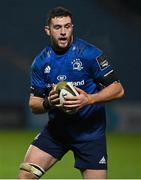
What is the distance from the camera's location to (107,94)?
589cm

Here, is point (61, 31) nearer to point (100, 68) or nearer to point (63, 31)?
point (63, 31)

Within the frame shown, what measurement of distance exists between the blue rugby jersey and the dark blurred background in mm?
9161

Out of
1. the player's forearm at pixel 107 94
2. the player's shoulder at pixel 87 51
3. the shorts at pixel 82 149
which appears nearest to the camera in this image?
the player's forearm at pixel 107 94

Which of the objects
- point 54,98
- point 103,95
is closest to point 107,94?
point 103,95

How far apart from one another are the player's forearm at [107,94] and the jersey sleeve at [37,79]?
1.89ft

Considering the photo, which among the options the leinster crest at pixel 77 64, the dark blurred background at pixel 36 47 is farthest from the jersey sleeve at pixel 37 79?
the dark blurred background at pixel 36 47

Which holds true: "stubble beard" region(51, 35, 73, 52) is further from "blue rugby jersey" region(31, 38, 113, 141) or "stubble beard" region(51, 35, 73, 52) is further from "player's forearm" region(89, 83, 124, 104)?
"player's forearm" region(89, 83, 124, 104)

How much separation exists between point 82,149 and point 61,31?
3.50 ft

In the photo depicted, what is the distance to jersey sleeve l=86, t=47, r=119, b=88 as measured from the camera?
594 centimetres

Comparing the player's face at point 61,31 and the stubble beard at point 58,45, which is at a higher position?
the player's face at point 61,31

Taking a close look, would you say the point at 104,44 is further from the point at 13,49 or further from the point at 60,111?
the point at 60,111

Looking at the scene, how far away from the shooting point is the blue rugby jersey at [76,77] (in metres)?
5.97

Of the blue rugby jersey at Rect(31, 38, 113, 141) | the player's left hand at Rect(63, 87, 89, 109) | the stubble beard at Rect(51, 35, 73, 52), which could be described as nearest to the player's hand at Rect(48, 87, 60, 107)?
the player's left hand at Rect(63, 87, 89, 109)

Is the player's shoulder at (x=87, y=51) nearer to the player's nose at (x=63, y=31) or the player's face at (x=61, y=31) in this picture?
the player's face at (x=61, y=31)
